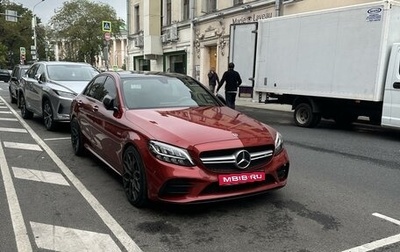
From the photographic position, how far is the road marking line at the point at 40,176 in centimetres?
564

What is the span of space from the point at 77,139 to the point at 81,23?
48.4 metres

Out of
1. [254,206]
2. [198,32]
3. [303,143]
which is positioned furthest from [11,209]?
[198,32]

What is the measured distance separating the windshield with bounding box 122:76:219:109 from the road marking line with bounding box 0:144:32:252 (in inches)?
70.5

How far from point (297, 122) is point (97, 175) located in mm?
7244

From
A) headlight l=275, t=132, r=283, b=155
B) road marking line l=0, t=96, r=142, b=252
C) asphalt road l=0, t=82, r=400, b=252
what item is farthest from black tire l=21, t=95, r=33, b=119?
headlight l=275, t=132, r=283, b=155

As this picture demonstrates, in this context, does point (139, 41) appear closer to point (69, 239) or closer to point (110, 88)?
point (110, 88)

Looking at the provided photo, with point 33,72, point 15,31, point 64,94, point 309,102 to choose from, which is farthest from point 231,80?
point 15,31

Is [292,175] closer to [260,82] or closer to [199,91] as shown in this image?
[199,91]

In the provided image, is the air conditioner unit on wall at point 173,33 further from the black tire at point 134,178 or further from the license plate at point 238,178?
the license plate at point 238,178

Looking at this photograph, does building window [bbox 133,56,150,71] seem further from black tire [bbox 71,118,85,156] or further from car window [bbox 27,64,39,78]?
black tire [bbox 71,118,85,156]

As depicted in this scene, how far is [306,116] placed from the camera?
11.5 meters

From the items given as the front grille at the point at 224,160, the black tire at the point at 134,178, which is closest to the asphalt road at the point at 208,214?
the black tire at the point at 134,178

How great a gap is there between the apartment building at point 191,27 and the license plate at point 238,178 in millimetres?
13031

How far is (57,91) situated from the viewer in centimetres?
933
